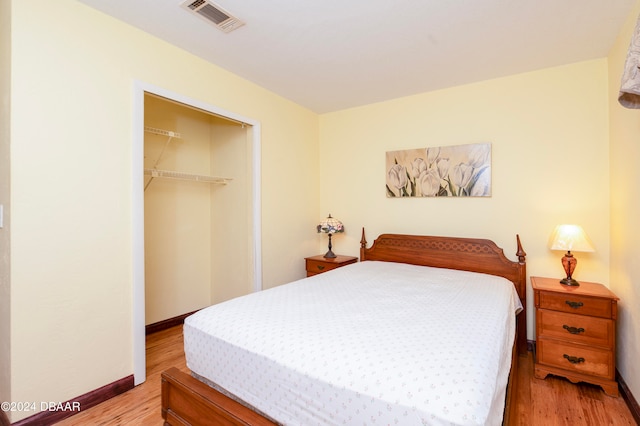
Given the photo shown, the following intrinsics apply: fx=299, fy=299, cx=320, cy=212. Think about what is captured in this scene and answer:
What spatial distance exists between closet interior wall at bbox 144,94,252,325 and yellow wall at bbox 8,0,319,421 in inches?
36.9

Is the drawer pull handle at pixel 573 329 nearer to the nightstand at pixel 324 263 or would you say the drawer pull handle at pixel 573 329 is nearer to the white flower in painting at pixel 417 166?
the white flower in painting at pixel 417 166

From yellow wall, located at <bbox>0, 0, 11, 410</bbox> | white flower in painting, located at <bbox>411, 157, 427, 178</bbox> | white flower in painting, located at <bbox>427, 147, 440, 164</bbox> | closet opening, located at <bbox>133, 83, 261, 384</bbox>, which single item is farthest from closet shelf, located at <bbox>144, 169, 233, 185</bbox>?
white flower in painting, located at <bbox>427, 147, 440, 164</bbox>

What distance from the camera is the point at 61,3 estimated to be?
5.85 ft

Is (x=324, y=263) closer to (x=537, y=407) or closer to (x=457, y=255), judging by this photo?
(x=457, y=255)

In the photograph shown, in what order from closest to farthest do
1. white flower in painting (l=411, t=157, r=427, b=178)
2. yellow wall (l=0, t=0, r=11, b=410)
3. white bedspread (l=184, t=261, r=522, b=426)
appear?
white bedspread (l=184, t=261, r=522, b=426), yellow wall (l=0, t=0, r=11, b=410), white flower in painting (l=411, t=157, r=427, b=178)

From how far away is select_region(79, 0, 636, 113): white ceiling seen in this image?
6.11 ft

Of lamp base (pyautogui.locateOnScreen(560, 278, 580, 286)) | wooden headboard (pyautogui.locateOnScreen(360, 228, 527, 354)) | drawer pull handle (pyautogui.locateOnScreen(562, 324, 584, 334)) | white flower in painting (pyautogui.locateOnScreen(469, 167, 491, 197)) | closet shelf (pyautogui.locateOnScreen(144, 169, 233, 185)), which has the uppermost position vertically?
closet shelf (pyautogui.locateOnScreen(144, 169, 233, 185))

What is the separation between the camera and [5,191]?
1.65 metres

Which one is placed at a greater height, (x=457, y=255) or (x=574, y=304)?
(x=457, y=255)

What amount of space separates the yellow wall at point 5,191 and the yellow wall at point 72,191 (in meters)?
0.04

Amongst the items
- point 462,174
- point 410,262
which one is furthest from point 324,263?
point 462,174

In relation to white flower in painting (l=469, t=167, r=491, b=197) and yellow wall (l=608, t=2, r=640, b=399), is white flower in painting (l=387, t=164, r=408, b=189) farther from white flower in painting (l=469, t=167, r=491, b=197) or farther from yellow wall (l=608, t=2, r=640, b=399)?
yellow wall (l=608, t=2, r=640, b=399)

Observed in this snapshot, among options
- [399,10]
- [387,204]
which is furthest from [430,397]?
[387,204]

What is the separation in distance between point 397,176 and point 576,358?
2.12m
